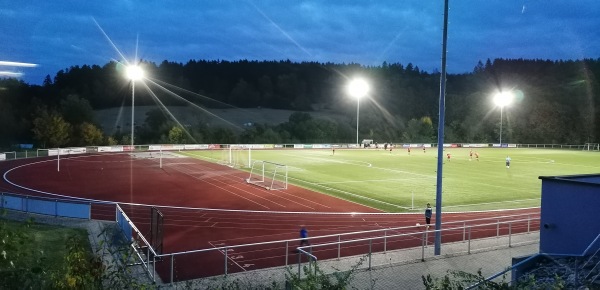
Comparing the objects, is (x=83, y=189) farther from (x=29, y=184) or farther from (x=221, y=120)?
(x=221, y=120)

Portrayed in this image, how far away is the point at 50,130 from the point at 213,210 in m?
57.5

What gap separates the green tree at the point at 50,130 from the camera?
74.0 m

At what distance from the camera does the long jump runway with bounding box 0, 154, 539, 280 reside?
17.9 m

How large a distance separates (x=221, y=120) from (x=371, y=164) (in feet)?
251

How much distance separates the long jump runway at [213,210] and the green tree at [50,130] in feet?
93.5

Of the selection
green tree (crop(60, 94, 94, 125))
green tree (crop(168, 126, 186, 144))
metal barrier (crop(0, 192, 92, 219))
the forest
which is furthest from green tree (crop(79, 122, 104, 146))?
metal barrier (crop(0, 192, 92, 219))

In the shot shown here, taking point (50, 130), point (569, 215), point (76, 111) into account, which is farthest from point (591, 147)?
point (569, 215)

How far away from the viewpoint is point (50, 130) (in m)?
74.2

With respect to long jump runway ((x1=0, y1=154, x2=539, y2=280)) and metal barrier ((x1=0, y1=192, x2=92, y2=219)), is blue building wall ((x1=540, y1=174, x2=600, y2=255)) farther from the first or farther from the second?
metal barrier ((x1=0, y1=192, x2=92, y2=219))

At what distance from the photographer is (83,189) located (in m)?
34.9

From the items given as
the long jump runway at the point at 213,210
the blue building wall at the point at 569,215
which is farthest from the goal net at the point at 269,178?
the blue building wall at the point at 569,215

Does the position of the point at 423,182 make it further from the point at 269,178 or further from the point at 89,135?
the point at 89,135

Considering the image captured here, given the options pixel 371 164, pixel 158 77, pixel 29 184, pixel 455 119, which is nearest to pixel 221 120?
pixel 158 77

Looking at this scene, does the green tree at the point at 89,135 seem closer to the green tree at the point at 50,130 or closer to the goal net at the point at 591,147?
the green tree at the point at 50,130
